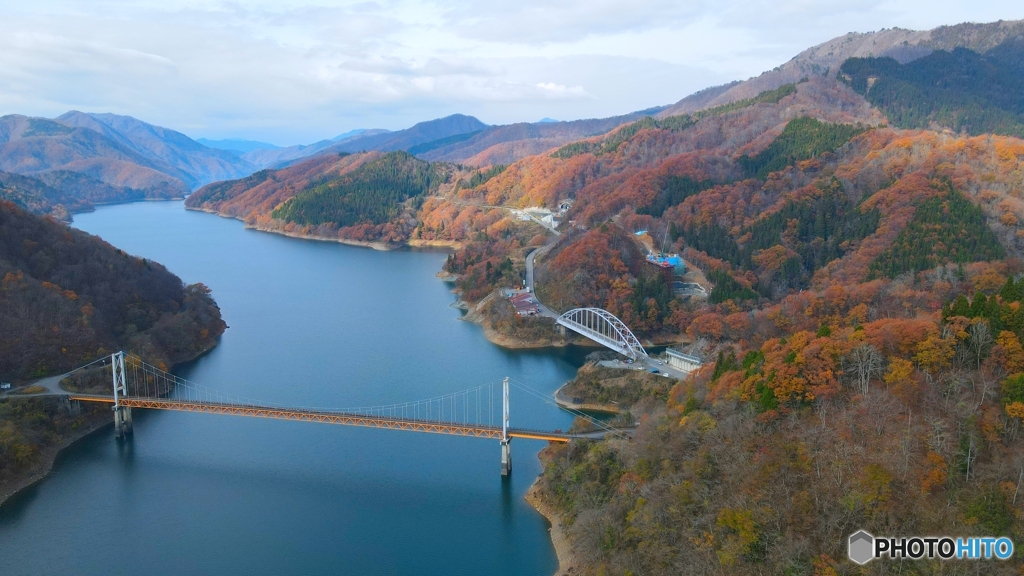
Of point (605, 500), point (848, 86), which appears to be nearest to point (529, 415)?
point (605, 500)

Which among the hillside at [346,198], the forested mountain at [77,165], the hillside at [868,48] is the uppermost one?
the hillside at [868,48]

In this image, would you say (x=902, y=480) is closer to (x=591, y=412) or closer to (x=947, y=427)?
(x=947, y=427)

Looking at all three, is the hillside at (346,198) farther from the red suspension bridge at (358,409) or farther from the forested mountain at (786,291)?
the red suspension bridge at (358,409)

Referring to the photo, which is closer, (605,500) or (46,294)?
(605,500)

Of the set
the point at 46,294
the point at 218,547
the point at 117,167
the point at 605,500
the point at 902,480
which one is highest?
the point at 117,167

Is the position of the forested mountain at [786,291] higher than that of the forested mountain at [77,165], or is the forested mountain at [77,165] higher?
the forested mountain at [77,165]

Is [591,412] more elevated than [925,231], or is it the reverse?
[925,231]

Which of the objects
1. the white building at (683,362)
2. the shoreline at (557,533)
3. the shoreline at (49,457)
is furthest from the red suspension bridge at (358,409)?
the white building at (683,362)

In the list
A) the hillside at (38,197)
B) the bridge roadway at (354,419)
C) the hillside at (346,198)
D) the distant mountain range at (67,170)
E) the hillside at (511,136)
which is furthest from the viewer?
the hillside at (511,136)
